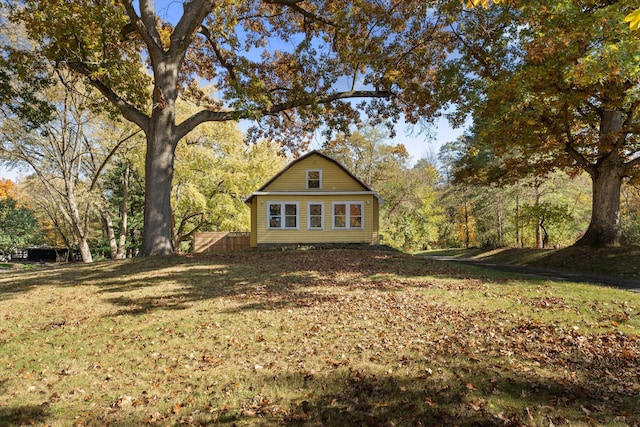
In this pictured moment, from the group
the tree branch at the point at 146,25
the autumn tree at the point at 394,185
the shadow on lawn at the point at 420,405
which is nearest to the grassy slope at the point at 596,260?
the shadow on lawn at the point at 420,405

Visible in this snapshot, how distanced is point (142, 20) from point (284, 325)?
1282 cm

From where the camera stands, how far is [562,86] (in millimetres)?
12000

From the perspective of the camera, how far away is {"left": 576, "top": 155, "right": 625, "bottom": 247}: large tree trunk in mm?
14281

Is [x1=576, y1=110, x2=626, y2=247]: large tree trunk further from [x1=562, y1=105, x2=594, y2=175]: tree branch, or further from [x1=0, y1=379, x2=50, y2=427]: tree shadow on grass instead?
[x1=0, y1=379, x2=50, y2=427]: tree shadow on grass

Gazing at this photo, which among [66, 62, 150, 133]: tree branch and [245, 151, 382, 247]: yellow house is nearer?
[66, 62, 150, 133]: tree branch

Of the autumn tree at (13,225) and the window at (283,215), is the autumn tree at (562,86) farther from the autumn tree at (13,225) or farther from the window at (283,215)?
the autumn tree at (13,225)

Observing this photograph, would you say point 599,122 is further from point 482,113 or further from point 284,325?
point 284,325

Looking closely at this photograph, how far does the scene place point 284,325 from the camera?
5953 millimetres

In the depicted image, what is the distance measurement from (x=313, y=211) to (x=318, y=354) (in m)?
17.6

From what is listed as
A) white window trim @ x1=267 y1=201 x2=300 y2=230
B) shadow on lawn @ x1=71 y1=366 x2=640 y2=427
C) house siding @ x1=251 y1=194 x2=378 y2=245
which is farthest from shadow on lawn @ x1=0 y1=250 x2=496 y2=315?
white window trim @ x1=267 y1=201 x2=300 y2=230

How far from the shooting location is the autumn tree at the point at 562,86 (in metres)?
9.62

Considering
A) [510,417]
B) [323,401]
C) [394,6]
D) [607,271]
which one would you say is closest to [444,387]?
[510,417]

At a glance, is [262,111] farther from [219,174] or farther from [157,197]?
[219,174]

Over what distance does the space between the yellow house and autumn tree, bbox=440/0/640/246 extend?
890cm
